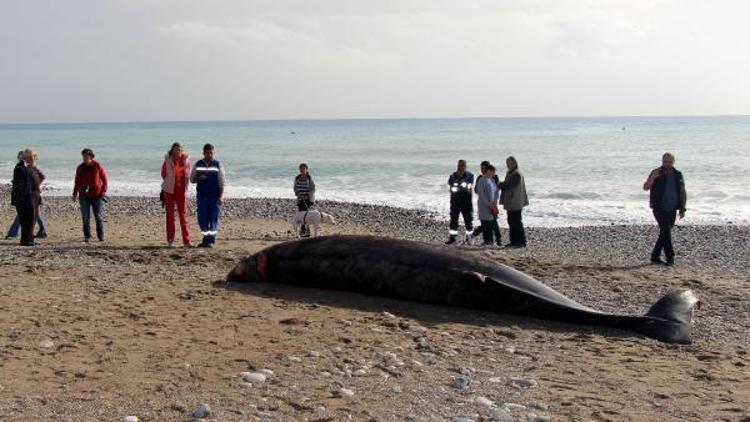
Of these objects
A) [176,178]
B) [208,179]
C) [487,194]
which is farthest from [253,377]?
[487,194]

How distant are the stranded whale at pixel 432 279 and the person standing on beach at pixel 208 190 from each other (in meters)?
3.68

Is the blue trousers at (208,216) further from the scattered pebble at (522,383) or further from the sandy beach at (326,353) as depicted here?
the scattered pebble at (522,383)

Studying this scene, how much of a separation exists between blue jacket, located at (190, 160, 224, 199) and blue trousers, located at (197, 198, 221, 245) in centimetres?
9

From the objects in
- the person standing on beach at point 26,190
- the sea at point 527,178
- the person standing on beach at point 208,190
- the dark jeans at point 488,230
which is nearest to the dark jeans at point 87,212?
the person standing on beach at point 26,190

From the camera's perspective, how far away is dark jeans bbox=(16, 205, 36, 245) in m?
13.8

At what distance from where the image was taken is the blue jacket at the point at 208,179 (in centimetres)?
1362

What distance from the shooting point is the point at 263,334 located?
7469 mm

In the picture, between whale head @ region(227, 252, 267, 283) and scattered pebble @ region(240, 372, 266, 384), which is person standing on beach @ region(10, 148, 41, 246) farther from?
scattered pebble @ region(240, 372, 266, 384)

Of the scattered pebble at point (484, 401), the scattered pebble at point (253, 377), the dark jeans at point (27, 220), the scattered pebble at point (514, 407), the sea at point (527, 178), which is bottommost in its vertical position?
the sea at point (527, 178)

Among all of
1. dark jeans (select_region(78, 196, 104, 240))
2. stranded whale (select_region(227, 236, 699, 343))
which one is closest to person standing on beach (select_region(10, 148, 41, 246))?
dark jeans (select_region(78, 196, 104, 240))

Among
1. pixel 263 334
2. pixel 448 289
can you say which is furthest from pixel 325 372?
pixel 448 289

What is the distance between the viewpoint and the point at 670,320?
26.6ft

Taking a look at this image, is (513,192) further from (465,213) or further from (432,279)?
(432,279)

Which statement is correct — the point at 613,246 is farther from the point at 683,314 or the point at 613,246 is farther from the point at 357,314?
the point at 357,314
